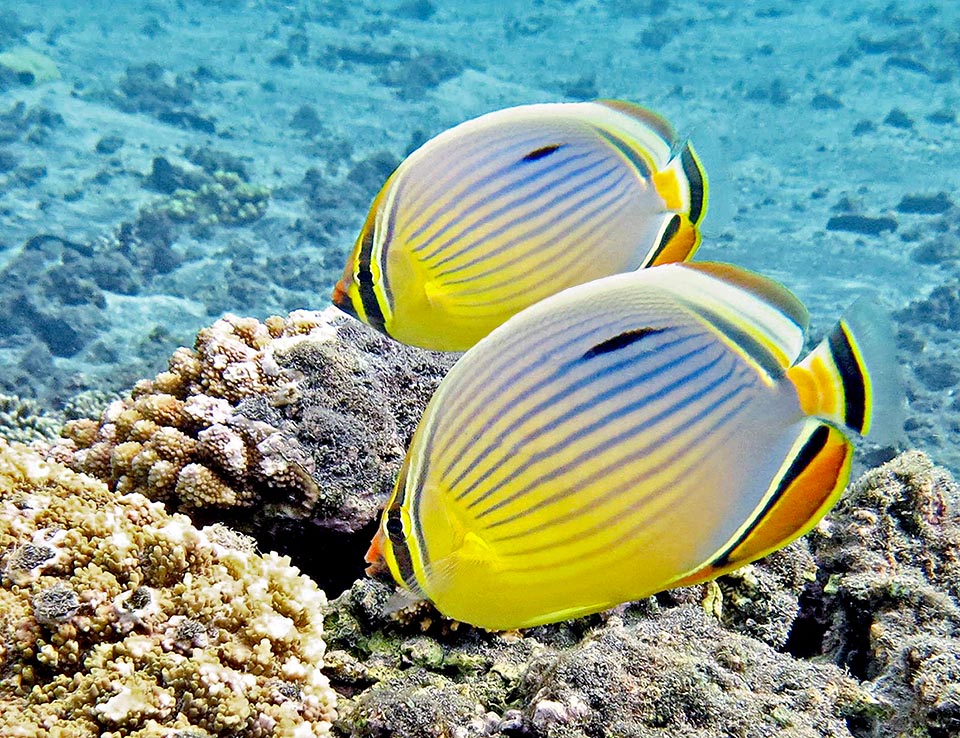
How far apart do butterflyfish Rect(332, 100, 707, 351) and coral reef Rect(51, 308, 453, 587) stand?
1.76m

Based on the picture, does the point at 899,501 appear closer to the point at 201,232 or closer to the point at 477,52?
the point at 201,232

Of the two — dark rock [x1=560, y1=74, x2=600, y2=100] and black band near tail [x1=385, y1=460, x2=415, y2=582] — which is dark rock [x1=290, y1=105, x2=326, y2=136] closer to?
dark rock [x1=560, y1=74, x2=600, y2=100]

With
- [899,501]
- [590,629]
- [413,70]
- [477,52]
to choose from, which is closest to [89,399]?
[590,629]

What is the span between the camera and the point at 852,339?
0.95 metres

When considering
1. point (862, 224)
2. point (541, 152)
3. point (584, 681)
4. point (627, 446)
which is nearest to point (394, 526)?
point (627, 446)

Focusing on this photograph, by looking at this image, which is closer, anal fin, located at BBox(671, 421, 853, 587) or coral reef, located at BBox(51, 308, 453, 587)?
anal fin, located at BBox(671, 421, 853, 587)

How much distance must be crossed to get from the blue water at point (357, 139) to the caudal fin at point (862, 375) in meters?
0.65

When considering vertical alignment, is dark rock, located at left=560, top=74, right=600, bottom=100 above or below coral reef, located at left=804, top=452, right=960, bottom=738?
above

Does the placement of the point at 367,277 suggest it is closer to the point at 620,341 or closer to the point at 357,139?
the point at 620,341

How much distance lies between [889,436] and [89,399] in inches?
368

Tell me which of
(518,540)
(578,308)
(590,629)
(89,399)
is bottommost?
(89,399)

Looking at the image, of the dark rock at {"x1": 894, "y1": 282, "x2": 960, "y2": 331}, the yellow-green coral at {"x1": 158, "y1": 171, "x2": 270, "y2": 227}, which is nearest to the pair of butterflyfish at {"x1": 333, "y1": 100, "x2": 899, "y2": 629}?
the dark rock at {"x1": 894, "y1": 282, "x2": 960, "y2": 331}

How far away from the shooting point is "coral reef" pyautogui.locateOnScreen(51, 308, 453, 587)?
3.22m

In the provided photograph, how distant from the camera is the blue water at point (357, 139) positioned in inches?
523
